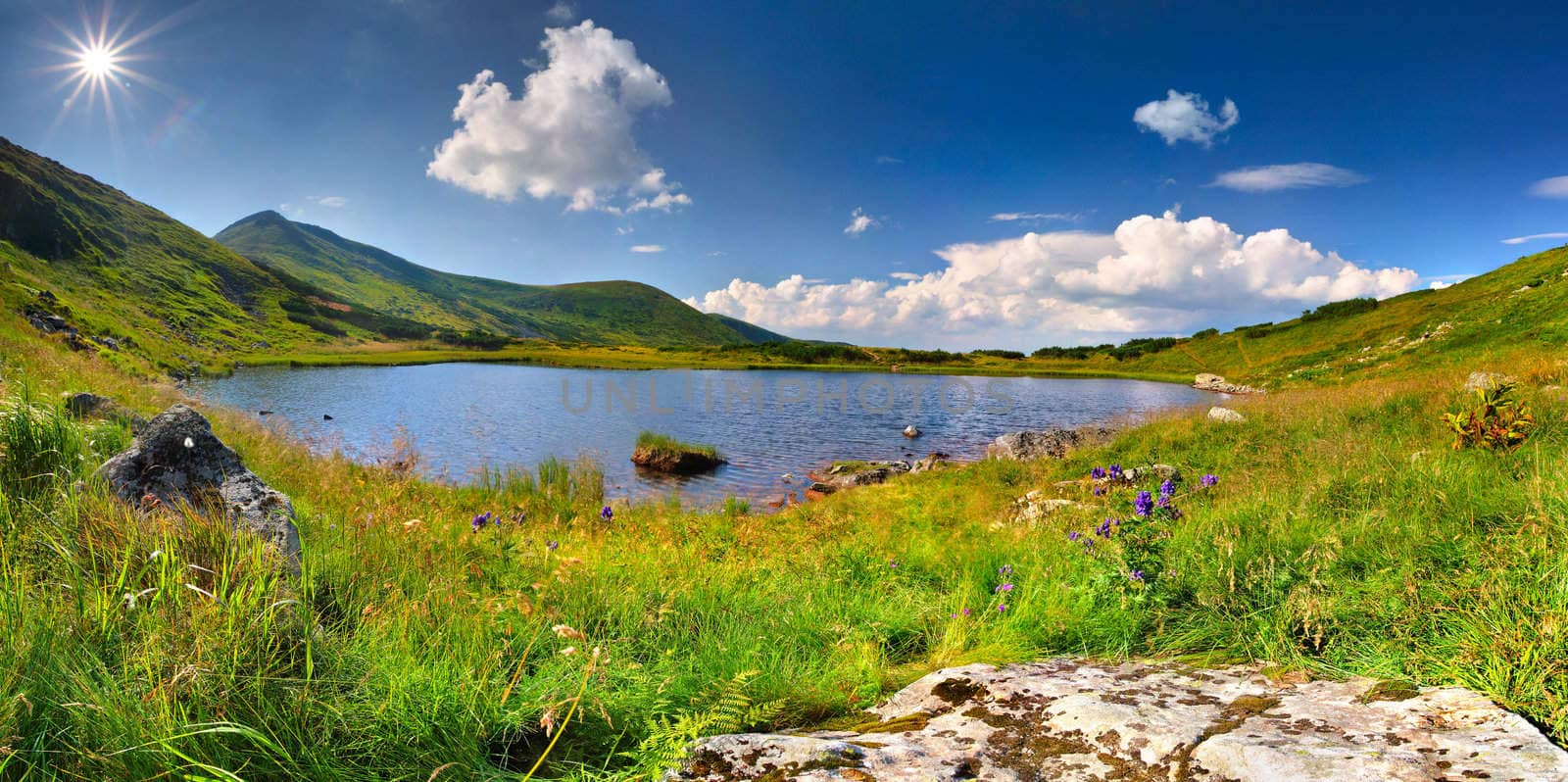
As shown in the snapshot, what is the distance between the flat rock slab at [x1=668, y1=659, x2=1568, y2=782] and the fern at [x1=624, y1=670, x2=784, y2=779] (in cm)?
9

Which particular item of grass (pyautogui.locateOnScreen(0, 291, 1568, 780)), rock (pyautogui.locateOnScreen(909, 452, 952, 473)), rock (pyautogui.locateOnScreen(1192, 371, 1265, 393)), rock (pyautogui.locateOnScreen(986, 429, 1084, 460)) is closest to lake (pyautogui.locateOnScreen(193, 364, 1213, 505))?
rock (pyautogui.locateOnScreen(909, 452, 952, 473))

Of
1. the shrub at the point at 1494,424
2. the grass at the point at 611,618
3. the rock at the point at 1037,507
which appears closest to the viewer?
the grass at the point at 611,618

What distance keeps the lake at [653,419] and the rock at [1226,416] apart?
4584 mm

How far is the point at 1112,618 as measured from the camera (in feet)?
12.7

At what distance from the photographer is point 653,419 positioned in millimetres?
38188

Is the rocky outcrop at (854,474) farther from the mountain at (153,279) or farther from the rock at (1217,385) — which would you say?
the mountain at (153,279)

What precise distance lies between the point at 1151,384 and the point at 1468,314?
3872cm

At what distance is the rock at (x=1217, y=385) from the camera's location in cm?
5727

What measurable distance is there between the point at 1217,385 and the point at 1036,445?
61199 millimetres

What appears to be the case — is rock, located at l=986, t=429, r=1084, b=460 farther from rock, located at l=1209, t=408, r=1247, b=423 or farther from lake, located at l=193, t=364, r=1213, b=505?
rock, located at l=1209, t=408, r=1247, b=423

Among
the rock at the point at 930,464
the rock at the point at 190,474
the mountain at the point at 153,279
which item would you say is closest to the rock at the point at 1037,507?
the rock at the point at 190,474

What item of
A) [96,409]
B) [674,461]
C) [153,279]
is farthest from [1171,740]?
[153,279]

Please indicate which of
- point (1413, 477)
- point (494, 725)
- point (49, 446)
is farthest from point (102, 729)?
point (1413, 477)

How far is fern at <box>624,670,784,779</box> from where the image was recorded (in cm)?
206
